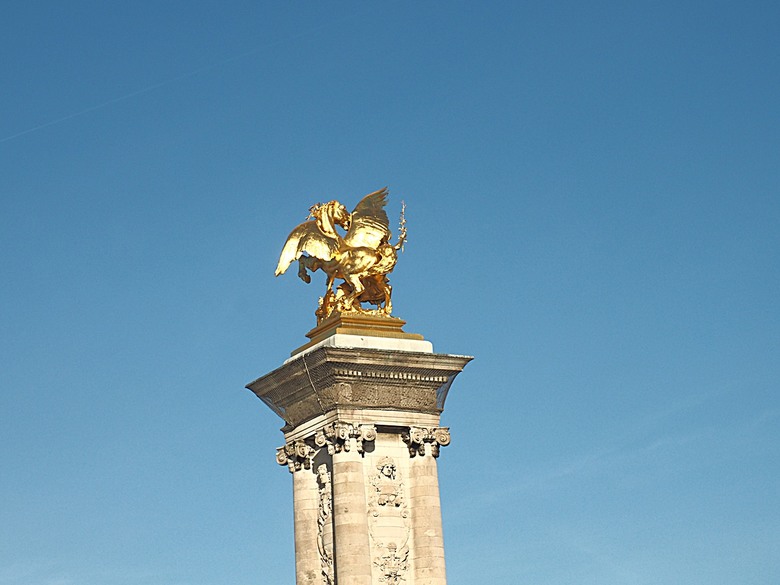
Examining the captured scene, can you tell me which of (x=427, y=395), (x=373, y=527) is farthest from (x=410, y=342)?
(x=373, y=527)

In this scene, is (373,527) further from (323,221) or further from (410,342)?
(323,221)

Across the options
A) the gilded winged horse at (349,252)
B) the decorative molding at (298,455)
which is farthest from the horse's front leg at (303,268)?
the decorative molding at (298,455)

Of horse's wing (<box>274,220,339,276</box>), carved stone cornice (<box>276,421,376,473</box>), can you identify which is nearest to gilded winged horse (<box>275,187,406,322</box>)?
horse's wing (<box>274,220,339,276</box>)

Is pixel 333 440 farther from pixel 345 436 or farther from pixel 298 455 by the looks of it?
pixel 298 455

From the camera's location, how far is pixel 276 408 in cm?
4559

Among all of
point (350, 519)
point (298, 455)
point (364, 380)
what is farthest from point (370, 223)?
point (350, 519)

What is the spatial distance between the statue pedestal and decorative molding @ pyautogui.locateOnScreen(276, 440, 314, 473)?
0.08ft

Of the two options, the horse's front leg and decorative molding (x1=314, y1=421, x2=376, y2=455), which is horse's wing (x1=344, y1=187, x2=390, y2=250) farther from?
decorative molding (x1=314, y1=421, x2=376, y2=455)

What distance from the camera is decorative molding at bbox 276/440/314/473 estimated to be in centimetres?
4438

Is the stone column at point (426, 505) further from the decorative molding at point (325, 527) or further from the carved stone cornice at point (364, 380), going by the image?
the decorative molding at point (325, 527)

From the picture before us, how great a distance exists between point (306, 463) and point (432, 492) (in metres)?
3.11

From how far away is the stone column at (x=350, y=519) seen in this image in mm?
42219

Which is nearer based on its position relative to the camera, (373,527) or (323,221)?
(373,527)

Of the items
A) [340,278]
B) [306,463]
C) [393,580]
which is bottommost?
[393,580]
